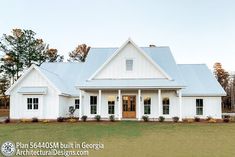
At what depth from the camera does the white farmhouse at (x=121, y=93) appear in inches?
1167

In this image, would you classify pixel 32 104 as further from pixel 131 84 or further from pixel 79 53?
pixel 79 53

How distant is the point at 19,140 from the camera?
1598 centimetres

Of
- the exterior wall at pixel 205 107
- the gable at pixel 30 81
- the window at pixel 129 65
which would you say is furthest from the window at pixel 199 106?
the gable at pixel 30 81

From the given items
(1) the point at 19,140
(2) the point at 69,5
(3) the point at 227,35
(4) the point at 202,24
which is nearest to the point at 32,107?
(2) the point at 69,5

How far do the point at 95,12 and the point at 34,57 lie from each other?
26759 millimetres

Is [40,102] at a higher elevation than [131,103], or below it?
higher

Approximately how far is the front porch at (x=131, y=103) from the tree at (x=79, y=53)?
3540 centimetres

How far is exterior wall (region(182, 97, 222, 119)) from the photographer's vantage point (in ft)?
102

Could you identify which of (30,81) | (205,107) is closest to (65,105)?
(30,81)

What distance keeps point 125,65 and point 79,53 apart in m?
37.2

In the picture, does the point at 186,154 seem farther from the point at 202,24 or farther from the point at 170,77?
the point at 202,24

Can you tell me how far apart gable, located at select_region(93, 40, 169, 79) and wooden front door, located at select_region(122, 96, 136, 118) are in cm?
203

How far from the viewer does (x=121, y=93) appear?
30703 millimetres

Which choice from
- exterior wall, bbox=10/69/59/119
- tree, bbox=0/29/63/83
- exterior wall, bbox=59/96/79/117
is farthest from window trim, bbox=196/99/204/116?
tree, bbox=0/29/63/83
